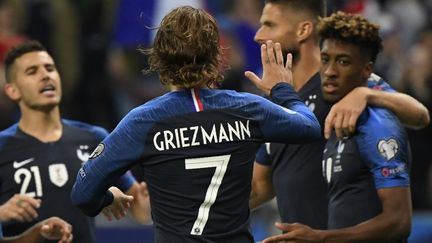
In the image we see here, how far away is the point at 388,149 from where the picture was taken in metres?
6.25

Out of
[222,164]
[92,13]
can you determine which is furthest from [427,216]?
[222,164]

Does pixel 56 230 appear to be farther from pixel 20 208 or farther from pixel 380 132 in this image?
pixel 380 132

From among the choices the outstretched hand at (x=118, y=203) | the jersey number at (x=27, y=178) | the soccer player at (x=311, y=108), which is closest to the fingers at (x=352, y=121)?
the soccer player at (x=311, y=108)

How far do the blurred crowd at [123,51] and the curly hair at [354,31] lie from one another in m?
5.02

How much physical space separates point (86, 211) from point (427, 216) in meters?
6.19

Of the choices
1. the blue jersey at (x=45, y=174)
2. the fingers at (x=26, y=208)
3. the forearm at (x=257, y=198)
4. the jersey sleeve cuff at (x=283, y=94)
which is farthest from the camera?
the forearm at (x=257, y=198)

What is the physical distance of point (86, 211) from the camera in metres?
5.67

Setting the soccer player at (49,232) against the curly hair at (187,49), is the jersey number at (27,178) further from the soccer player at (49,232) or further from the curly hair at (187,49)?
the curly hair at (187,49)

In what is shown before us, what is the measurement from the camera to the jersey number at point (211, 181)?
5.47m

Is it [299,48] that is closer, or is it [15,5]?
[299,48]

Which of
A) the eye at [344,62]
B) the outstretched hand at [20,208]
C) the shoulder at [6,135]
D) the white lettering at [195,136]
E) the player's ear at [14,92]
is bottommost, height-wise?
the outstretched hand at [20,208]

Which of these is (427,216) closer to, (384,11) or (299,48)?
(384,11)

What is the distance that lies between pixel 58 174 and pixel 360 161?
2.07 meters

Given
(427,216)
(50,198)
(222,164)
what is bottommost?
(427,216)
